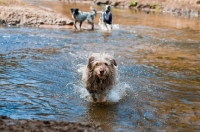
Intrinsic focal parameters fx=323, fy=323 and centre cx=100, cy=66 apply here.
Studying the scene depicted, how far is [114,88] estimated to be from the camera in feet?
22.5

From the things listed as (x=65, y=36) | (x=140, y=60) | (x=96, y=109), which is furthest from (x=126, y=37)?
(x=96, y=109)

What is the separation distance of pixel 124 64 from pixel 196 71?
2.16m

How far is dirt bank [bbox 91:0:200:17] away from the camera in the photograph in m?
31.4

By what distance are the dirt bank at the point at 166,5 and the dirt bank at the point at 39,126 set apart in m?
27.2

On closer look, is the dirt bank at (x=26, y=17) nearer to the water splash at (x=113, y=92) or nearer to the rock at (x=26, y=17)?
the rock at (x=26, y=17)

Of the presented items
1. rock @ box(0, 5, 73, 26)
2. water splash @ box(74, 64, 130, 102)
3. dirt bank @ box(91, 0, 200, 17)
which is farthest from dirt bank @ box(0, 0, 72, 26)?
dirt bank @ box(91, 0, 200, 17)

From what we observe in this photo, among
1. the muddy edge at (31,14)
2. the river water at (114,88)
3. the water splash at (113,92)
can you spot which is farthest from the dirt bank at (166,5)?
the water splash at (113,92)

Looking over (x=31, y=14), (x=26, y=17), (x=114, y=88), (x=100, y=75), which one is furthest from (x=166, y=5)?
(x=100, y=75)

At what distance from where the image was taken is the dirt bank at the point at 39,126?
4.48 m

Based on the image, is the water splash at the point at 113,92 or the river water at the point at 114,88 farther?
the water splash at the point at 113,92

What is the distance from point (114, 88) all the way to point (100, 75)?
0.81 meters

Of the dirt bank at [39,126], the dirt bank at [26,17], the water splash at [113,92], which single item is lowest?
the water splash at [113,92]

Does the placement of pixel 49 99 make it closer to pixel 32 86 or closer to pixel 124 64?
pixel 32 86

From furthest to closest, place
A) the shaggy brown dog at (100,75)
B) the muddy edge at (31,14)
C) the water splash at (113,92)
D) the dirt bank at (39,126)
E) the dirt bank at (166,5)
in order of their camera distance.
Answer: the dirt bank at (166,5) → the muddy edge at (31,14) → the water splash at (113,92) → the shaggy brown dog at (100,75) → the dirt bank at (39,126)
